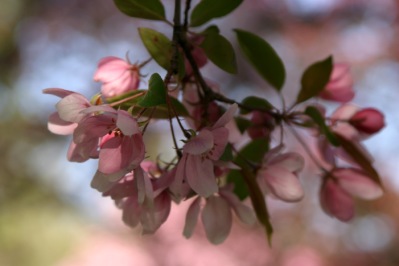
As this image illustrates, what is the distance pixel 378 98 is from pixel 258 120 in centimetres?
273

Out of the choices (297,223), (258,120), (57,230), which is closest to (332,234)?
(297,223)

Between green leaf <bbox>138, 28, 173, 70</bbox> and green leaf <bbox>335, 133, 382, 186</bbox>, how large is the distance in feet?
0.74

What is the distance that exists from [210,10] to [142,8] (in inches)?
2.8

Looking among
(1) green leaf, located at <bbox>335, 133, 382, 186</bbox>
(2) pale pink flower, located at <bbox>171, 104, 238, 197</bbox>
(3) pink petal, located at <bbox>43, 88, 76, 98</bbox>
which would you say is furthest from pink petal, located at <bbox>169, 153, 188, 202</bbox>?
(1) green leaf, located at <bbox>335, 133, 382, 186</bbox>

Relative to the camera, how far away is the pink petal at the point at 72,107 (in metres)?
0.45

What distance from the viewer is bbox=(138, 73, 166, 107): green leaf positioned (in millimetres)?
406

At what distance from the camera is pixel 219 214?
0.56m

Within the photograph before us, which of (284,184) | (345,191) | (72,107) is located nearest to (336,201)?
(345,191)

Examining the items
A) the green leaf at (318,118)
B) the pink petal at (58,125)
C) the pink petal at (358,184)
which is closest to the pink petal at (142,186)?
the pink petal at (58,125)

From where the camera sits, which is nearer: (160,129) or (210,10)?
(210,10)

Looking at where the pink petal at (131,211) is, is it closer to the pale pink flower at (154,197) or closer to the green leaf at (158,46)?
the pale pink flower at (154,197)

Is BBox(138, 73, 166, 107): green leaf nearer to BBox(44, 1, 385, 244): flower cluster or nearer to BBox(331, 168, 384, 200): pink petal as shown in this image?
BBox(44, 1, 385, 244): flower cluster

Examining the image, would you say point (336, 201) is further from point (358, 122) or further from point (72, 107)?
point (72, 107)

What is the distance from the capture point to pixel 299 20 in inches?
149
